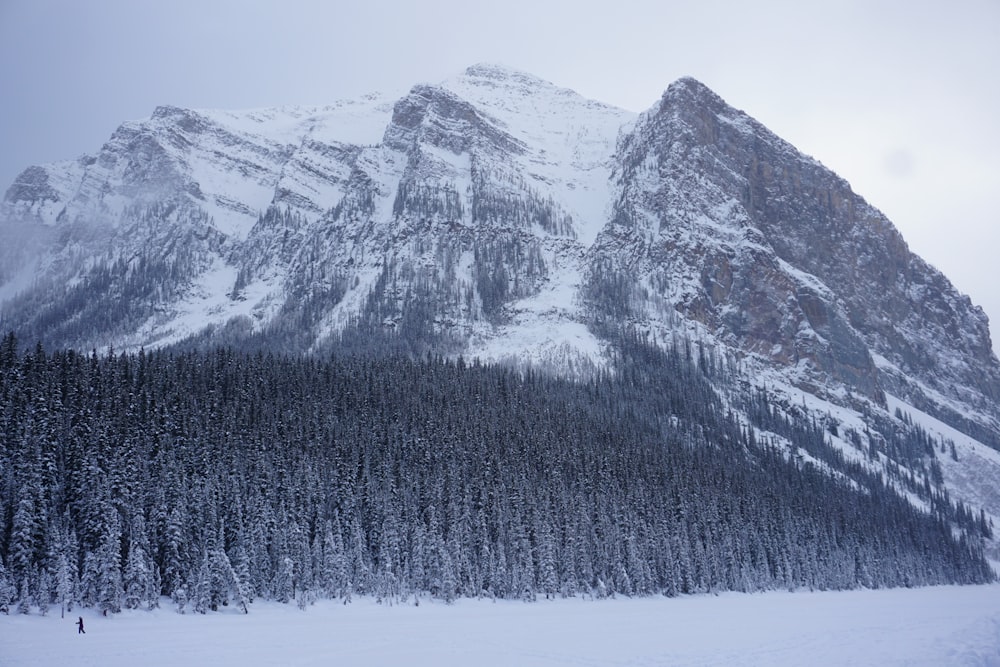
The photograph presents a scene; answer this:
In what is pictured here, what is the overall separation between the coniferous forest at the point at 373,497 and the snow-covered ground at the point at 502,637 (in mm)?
6458

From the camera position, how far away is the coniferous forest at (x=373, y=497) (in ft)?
211

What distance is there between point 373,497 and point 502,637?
44231 millimetres

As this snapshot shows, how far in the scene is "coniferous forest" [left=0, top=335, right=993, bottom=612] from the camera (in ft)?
211

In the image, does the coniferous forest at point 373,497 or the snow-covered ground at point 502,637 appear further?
the coniferous forest at point 373,497

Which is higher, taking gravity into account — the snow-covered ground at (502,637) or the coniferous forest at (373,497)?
the coniferous forest at (373,497)

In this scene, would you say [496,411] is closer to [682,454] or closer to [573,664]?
[682,454]

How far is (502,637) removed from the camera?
4759 centimetres

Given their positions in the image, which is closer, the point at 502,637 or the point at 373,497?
the point at 502,637

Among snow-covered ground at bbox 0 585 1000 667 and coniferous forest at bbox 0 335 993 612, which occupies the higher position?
coniferous forest at bbox 0 335 993 612

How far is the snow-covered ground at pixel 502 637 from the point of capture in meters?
37.3

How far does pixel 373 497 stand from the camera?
89.3 meters

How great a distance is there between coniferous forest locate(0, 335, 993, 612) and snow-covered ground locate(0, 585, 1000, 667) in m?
6.46

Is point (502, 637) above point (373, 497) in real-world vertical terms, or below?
below

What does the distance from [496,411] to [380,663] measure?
8637 centimetres
